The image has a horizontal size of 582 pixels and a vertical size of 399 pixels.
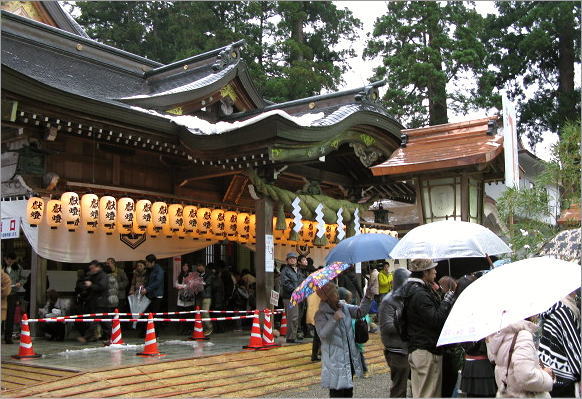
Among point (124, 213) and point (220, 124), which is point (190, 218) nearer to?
point (124, 213)

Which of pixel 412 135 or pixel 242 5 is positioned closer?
pixel 412 135

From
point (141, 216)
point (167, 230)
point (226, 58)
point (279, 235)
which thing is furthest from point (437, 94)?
point (141, 216)

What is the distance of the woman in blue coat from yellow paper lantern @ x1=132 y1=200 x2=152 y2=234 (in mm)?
6057

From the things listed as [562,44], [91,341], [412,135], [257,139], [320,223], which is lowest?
[91,341]

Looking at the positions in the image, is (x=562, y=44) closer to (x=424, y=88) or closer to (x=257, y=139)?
(x=424, y=88)

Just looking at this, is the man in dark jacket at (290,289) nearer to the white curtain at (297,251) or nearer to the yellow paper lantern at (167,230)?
the yellow paper lantern at (167,230)

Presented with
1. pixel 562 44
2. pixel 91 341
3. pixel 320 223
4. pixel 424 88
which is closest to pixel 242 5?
pixel 424 88

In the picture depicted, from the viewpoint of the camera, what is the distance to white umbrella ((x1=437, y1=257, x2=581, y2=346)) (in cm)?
395

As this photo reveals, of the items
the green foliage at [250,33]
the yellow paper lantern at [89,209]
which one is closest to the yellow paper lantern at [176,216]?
the yellow paper lantern at [89,209]

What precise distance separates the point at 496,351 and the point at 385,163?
10278 mm

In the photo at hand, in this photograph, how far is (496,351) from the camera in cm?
437

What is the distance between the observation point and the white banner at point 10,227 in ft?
35.6

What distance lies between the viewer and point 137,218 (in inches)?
471

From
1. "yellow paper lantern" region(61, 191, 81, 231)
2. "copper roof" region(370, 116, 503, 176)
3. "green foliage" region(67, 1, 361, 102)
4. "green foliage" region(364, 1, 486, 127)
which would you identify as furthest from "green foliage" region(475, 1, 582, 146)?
"yellow paper lantern" region(61, 191, 81, 231)
